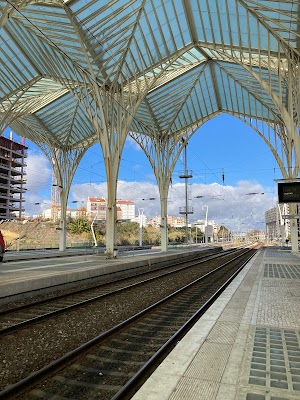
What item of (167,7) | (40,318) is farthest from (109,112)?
(40,318)

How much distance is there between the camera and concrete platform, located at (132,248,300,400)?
11.8 ft

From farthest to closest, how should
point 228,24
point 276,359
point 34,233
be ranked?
1. point 34,233
2. point 228,24
3. point 276,359

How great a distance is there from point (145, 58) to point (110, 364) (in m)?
24.1

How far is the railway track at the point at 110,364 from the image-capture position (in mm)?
4227

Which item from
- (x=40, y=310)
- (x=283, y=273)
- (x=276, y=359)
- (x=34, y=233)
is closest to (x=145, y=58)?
(x=283, y=273)

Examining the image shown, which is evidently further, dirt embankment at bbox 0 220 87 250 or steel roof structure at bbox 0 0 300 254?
dirt embankment at bbox 0 220 87 250

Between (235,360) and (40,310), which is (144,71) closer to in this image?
(40,310)

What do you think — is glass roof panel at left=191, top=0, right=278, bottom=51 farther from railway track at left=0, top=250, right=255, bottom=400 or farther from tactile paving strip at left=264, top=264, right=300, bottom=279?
railway track at left=0, top=250, right=255, bottom=400

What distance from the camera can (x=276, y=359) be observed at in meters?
4.61

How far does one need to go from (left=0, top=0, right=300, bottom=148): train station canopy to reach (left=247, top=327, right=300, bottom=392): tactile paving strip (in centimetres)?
1421

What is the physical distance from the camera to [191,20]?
22.6 m

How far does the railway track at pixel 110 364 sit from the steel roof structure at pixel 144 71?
1259 cm

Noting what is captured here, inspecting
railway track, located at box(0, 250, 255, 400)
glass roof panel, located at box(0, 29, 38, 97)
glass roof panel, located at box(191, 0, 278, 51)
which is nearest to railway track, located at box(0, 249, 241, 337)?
railway track, located at box(0, 250, 255, 400)

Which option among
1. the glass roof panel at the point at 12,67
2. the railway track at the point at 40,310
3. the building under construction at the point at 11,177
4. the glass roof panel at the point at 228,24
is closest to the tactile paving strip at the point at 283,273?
the railway track at the point at 40,310
